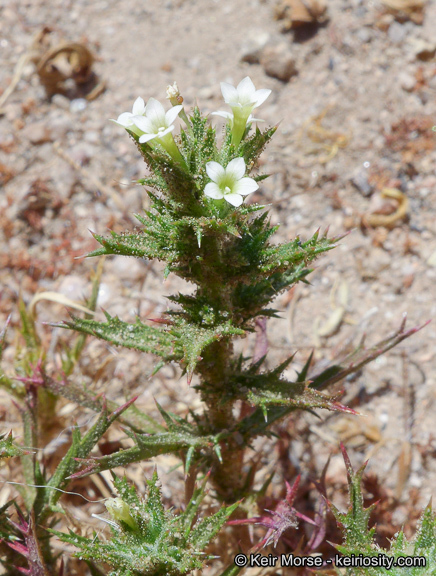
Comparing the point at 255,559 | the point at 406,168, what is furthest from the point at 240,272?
the point at 406,168

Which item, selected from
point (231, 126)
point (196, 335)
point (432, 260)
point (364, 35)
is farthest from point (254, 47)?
point (196, 335)

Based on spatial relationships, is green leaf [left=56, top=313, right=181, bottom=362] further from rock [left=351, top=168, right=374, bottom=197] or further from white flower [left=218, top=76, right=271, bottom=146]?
rock [left=351, top=168, right=374, bottom=197]

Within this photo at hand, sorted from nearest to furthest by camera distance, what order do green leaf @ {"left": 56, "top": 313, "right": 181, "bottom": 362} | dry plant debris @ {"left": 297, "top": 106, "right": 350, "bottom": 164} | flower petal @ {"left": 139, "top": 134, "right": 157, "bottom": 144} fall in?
1. flower petal @ {"left": 139, "top": 134, "right": 157, "bottom": 144}
2. green leaf @ {"left": 56, "top": 313, "right": 181, "bottom": 362}
3. dry plant debris @ {"left": 297, "top": 106, "right": 350, "bottom": 164}

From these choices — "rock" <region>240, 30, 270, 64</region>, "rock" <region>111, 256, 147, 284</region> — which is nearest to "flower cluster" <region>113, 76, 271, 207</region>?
"rock" <region>111, 256, 147, 284</region>

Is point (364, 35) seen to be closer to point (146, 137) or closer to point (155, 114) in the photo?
point (155, 114)

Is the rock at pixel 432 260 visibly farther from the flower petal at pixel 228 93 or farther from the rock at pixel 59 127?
the rock at pixel 59 127

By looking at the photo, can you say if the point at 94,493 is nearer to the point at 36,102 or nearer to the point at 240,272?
the point at 240,272
